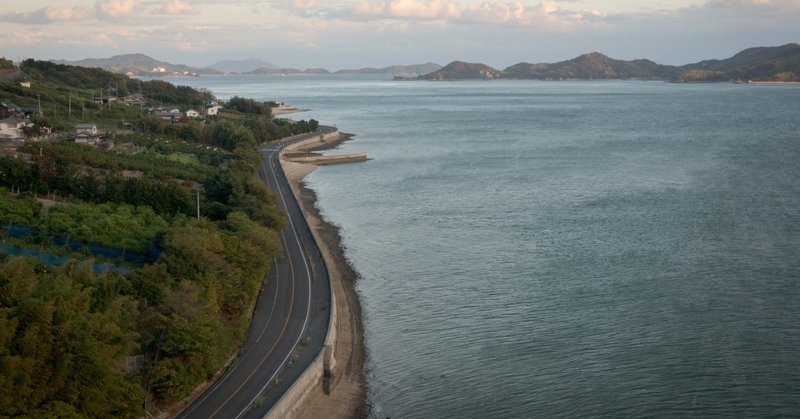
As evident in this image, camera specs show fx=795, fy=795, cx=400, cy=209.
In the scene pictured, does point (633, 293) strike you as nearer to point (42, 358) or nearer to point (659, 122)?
point (42, 358)

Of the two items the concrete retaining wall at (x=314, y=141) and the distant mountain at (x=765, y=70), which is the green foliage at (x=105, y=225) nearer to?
the concrete retaining wall at (x=314, y=141)

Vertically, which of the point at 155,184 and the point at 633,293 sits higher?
the point at 155,184

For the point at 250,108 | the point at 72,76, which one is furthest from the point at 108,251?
the point at 72,76

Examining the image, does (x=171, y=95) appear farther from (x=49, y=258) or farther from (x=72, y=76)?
(x=49, y=258)

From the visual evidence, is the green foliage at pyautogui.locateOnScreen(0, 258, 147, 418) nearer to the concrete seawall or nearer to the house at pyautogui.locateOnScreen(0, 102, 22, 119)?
the concrete seawall

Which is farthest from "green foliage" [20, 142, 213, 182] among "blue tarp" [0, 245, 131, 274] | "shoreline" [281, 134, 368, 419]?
"blue tarp" [0, 245, 131, 274]

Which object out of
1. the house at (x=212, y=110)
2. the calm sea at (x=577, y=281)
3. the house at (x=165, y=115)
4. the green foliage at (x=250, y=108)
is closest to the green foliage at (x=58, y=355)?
the calm sea at (x=577, y=281)

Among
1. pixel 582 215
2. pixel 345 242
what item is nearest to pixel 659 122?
pixel 582 215
